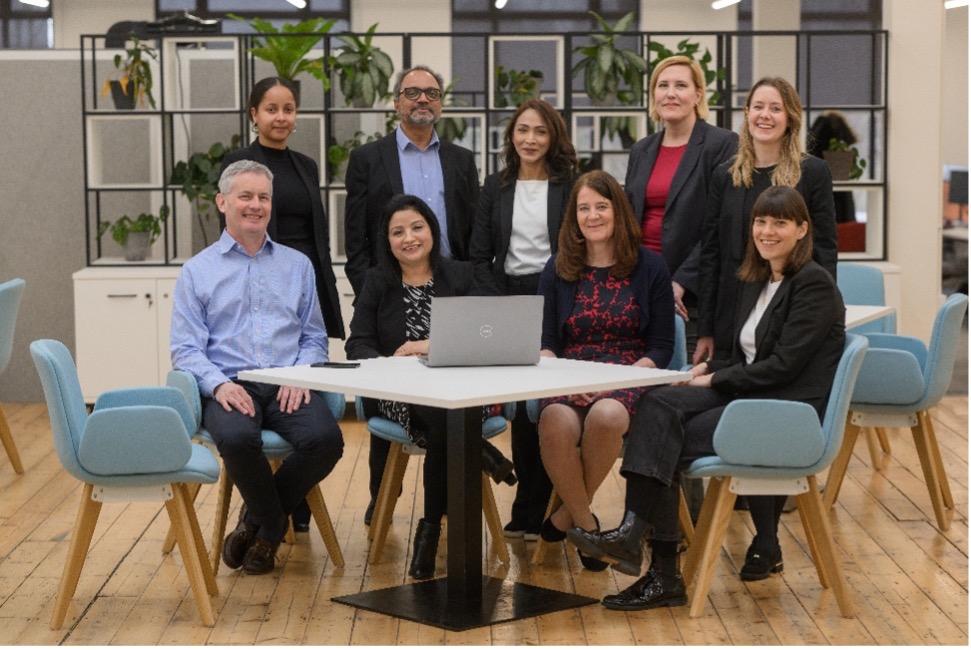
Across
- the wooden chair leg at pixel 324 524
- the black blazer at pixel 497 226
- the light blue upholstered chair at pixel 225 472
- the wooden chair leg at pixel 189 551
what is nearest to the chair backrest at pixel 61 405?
the wooden chair leg at pixel 189 551

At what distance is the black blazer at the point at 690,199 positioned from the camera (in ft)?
16.2

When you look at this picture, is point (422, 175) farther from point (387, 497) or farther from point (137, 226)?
point (137, 226)

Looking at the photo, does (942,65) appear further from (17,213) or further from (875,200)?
(17,213)

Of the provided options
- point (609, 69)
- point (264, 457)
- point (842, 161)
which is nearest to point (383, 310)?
point (264, 457)

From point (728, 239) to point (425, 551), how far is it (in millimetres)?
1455

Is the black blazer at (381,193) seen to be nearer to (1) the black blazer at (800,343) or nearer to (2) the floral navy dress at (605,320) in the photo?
(2) the floral navy dress at (605,320)

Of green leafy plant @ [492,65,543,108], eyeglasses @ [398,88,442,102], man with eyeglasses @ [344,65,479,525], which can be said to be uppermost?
green leafy plant @ [492,65,543,108]

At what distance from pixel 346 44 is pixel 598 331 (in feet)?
11.1

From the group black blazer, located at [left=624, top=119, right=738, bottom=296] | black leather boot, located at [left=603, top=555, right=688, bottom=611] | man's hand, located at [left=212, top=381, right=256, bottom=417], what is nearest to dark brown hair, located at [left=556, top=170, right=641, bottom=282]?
black blazer, located at [left=624, top=119, right=738, bottom=296]

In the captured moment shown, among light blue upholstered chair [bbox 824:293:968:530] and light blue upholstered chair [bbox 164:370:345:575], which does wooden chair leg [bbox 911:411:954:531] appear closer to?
light blue upholstered chair [bbox 824:293:968:530]

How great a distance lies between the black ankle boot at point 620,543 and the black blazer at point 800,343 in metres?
0.54

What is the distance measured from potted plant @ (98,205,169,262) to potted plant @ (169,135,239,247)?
0.63 feet

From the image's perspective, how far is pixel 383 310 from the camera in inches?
187

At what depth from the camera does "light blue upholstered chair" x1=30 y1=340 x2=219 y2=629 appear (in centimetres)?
390
